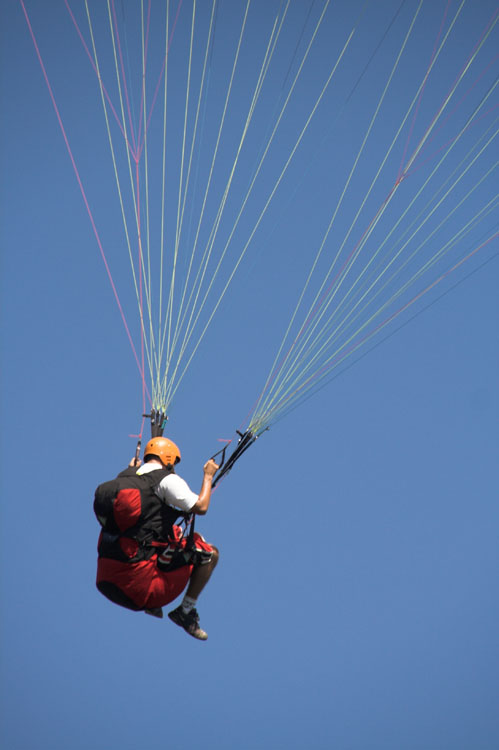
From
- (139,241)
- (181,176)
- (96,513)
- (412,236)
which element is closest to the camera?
(96,513)

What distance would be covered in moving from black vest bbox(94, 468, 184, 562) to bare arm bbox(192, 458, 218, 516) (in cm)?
32

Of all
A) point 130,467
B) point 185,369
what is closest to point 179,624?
point 130,467

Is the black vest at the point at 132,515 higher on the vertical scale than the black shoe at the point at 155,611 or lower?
higher

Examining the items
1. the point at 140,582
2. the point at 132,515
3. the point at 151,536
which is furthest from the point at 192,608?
the point at 132,515

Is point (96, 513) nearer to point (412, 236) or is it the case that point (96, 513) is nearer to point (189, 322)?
point (189, 322)

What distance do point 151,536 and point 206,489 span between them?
73cm

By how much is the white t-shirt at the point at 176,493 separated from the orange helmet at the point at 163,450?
57cm

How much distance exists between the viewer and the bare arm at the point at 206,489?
1221 cm

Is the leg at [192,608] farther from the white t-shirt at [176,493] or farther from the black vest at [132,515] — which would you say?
the white t-shirt at [176,493]

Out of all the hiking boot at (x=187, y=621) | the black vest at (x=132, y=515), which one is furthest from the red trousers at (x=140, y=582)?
the hiking boot at (x=187, y=621)

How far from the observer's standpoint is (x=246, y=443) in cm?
1320

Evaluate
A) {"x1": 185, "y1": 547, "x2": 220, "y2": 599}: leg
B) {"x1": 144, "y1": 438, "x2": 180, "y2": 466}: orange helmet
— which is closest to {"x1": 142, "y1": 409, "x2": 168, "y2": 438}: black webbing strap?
{"x1": 144, "y1": 438, "x2": 180, "y2": 466}: orange helmet

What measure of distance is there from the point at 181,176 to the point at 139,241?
4.73 ft

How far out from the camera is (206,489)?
1245cm
